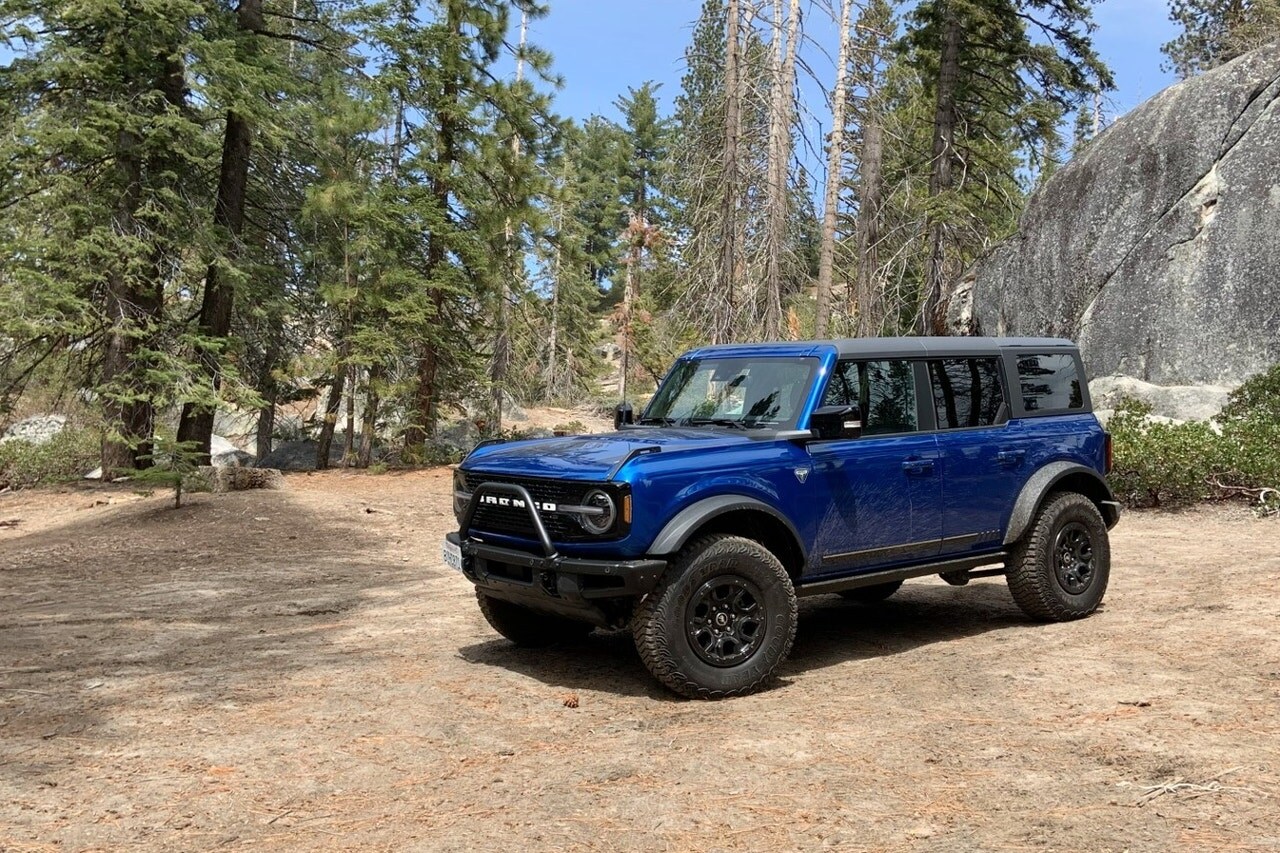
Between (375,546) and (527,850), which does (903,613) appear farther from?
(375,546)

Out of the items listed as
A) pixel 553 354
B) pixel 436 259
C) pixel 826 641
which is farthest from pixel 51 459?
pixel 553 354

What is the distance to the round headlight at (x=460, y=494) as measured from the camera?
22.1ft

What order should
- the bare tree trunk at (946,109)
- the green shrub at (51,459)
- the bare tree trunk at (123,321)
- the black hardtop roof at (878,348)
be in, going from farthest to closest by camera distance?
the bare tree trunk at (946,109)
the green shrub at (51,459)
the bare tree trunk at (123,321)
the black hardtop roof at (878,348)

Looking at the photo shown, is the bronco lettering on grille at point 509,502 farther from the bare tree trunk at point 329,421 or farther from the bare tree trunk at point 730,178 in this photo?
the bare tree trunk at point 329,421

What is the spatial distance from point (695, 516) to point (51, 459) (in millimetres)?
16867

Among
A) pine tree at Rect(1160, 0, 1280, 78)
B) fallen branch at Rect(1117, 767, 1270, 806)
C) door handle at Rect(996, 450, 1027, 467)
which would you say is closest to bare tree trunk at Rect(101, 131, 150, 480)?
door handle at Rect(996, 450, 1027, 467)

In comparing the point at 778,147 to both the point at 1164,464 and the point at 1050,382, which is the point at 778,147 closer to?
the point at 1164,464

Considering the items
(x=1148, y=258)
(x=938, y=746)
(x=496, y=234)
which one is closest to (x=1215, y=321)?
(x=1148, y=258)

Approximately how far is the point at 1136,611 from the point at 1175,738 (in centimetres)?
329

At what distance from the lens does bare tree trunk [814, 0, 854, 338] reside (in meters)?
21.1

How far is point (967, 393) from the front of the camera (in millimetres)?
7367

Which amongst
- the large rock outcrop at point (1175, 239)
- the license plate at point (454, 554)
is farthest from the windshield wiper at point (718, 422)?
the large rock outcrop at point (1175, 239)

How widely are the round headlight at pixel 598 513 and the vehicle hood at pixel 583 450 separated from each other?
0.11 meters

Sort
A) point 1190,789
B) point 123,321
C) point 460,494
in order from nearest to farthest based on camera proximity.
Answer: point 1190,789 < point 460,494 < point 123,321
